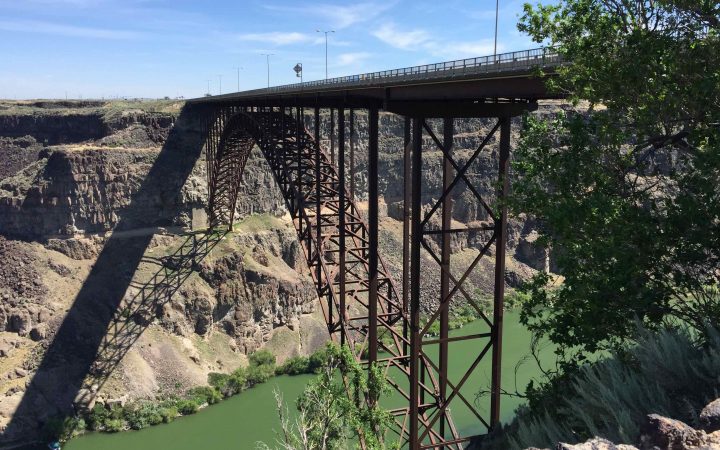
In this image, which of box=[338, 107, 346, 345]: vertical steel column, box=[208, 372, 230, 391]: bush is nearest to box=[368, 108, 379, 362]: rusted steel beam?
box=[338, 107, 346, 345]: vertical steel column

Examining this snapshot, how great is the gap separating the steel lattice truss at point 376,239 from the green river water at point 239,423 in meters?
2.57

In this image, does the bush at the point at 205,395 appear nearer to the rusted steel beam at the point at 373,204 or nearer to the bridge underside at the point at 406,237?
the bridge underside at the point at 406,237

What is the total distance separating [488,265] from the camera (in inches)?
1954

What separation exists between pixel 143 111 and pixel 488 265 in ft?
108

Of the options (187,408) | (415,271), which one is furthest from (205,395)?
(415,271)

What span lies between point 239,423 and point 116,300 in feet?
40.3

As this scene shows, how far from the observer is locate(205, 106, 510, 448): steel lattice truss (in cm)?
1055

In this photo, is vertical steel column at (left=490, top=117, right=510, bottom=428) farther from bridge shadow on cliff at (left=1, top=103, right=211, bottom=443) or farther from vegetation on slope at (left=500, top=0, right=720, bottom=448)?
bridge shadow on cliff at (left=1, top=103, right=211, bottom=443)

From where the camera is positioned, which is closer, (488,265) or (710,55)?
(710,55)

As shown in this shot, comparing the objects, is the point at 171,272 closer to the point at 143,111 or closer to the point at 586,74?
the point at 143,111

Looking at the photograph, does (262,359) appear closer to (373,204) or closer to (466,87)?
(373,204)

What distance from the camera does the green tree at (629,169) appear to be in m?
6.63

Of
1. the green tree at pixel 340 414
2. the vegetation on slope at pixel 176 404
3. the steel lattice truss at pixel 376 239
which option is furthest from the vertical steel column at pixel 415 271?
the vegetation on slope at pixel 176 404

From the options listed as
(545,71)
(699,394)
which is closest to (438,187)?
(545,71)
